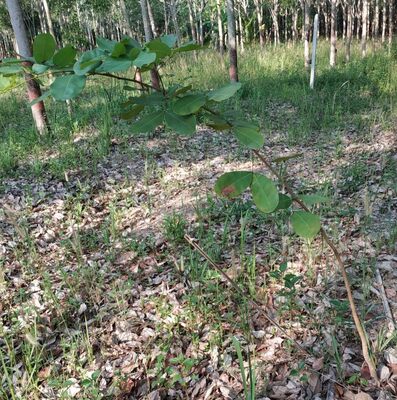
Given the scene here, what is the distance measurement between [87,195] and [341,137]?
3932 millimetres

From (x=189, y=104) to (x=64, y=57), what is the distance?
1.13 ft

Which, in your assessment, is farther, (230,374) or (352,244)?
(352,244)

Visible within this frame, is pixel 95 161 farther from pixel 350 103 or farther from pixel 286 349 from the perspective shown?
pixel 350 103

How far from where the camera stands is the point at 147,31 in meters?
7.88

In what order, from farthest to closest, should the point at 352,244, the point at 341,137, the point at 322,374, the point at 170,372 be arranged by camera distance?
the point at 341,137
the point at 352,244
the point at 170,372
the point at 322,374

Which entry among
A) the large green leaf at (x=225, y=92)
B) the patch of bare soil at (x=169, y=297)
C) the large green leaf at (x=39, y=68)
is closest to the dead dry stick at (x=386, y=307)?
the patch of bare soil at (x=169, y=297)

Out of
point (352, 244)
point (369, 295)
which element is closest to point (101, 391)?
point (369, 295)

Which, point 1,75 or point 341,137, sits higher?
point 1,75

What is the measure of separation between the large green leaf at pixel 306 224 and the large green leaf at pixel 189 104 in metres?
0.57

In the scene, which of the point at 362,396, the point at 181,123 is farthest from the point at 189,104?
the point at 362,396

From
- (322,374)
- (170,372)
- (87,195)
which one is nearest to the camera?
(322,374)

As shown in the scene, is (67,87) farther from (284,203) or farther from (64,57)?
(284,203)

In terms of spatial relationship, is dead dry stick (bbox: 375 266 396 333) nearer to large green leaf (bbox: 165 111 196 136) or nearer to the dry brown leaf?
the dry brown leaf

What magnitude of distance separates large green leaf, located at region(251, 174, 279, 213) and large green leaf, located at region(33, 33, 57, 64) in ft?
2.22
